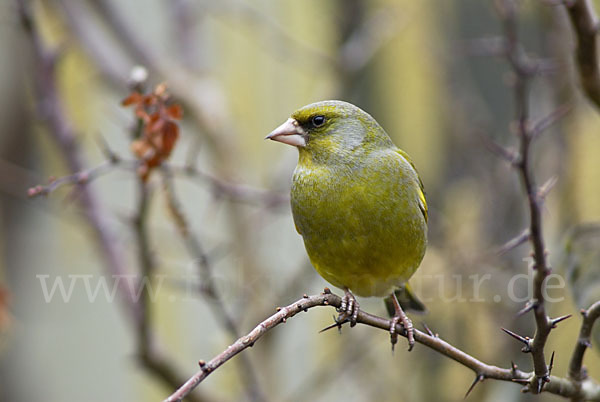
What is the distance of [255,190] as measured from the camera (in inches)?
144

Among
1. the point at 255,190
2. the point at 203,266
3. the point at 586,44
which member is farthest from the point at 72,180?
the point at 586,44

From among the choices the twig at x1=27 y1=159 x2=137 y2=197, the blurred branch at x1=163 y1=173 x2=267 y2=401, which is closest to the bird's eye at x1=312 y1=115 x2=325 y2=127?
the blurred branch at x1=163 y1=173 x2=267 y2=401

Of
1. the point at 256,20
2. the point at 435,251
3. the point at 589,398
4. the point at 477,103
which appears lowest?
the point at 435,251

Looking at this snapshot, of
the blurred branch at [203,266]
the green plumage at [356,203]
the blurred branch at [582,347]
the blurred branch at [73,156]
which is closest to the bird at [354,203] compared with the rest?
the green plumage at [356,203]

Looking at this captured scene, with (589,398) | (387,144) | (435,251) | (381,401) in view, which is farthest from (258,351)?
(589,398)

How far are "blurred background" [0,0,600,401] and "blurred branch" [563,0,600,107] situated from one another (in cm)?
85

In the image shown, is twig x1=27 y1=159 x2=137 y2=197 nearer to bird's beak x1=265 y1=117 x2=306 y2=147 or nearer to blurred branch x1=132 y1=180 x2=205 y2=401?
blurred branch x1=132 y1=180 x2=205 y2=401

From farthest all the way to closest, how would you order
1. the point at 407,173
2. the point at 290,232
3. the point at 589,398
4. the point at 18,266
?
the point at 18,266, the point at 290,232, the point at 407,173, the point at 589,398

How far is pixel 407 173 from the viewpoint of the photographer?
254 centimetres

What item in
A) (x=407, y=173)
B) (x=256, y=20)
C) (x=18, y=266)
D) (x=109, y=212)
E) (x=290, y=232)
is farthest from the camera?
(x=18, y=266)

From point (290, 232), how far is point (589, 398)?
3.86 m

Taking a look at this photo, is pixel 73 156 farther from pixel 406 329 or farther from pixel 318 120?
pixel 406 329

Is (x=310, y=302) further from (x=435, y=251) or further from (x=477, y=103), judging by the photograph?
(x=477, y=103)

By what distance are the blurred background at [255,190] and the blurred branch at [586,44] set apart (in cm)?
85
